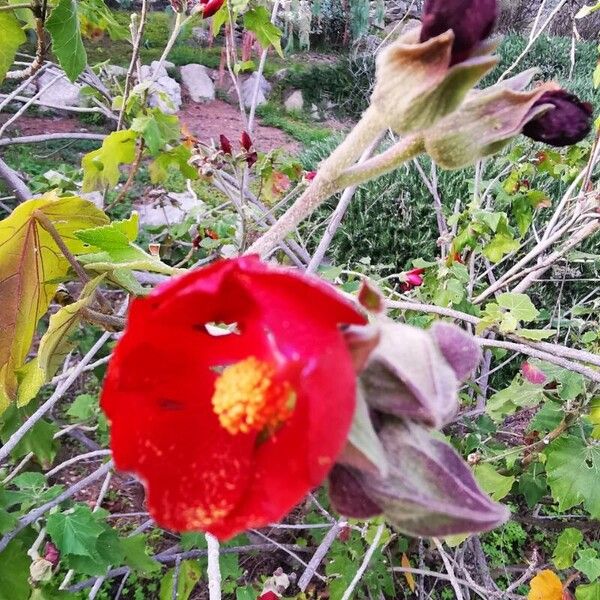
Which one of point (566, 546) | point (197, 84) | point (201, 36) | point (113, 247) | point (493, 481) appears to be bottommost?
point (197, 84)

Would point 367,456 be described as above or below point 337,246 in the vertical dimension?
above

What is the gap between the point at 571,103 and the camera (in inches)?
22.4

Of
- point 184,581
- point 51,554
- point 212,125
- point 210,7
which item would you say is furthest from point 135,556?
point 212,125

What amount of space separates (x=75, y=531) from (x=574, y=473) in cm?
105

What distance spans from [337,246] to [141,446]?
3718mm

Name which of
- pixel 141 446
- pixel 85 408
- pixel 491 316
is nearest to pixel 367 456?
A: pixel 141 446

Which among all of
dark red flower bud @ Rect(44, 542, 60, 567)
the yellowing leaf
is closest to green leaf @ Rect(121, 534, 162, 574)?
dark red flower bud @ Rect(44, 542, 60, 567)

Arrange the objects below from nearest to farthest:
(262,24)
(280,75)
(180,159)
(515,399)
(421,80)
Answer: (421,80) < (515,399) < (180,159) < (262,24) < (280,75)

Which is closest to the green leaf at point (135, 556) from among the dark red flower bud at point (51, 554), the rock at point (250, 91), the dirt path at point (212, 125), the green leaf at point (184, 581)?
the dark red flower bud at point (51, 554)

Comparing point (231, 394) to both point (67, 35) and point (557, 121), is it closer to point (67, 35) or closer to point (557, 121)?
point (557, 121)

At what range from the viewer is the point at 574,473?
1356 millimetres

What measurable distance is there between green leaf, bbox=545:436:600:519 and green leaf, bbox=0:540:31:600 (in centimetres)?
108

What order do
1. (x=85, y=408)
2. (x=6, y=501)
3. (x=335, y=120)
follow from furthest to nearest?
(x=335, y=120) → (x=85, y=408) → (x=6, y=501)

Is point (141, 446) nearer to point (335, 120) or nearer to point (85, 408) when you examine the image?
A: point (85, 408)
